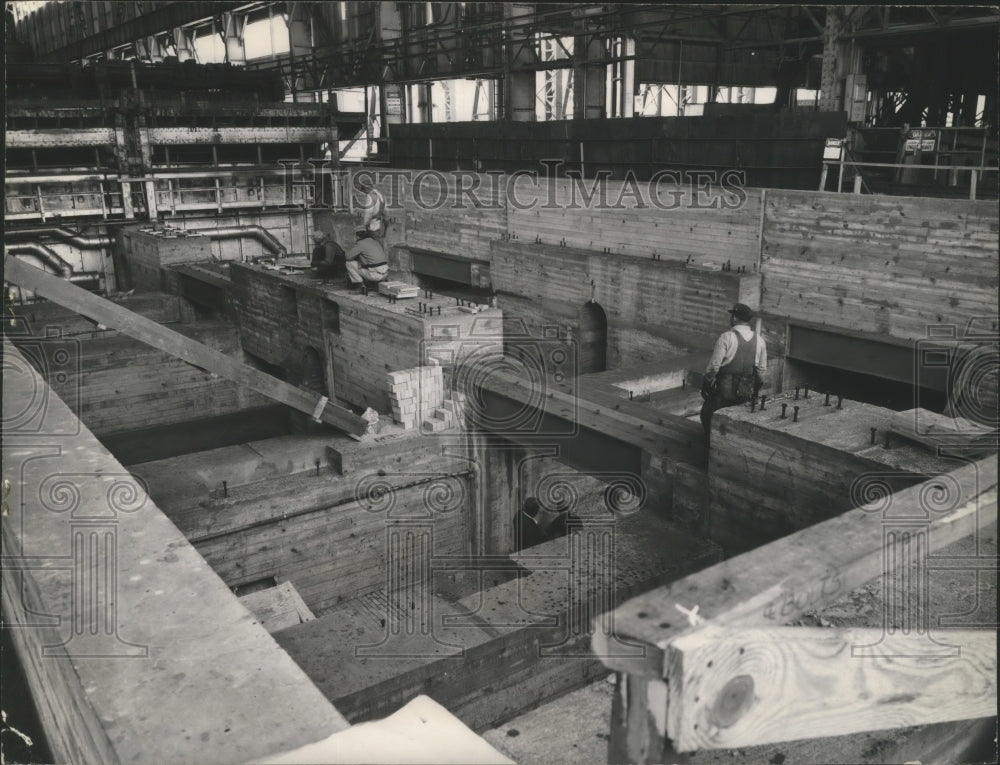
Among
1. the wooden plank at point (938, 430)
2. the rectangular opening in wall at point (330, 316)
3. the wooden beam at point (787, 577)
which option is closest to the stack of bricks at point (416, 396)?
the rectangular opening in wall at point (330, 316)

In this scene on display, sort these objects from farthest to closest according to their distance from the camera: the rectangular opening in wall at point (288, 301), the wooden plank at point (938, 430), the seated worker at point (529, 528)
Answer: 1. the rectangular opening in wall at point (288, 301)
2. the seated worker at point (529, 528)
3. the wooden plank at point (938, 430)

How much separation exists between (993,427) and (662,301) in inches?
268

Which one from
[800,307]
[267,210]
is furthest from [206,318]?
[800,307]

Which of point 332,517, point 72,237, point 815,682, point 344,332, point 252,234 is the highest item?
point 815,682

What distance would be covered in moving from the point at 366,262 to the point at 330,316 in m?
1.12

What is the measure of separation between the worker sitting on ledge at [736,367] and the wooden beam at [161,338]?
4.16 meters

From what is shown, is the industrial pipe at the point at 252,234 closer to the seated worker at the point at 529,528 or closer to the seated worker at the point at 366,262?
the seated worker at the point at 366,262

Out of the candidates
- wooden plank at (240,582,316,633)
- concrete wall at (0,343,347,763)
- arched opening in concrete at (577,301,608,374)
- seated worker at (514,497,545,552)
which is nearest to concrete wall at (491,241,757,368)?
arched opening in concrete at (577,301,608,374)

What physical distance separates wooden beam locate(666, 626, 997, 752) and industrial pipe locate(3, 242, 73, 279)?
70.8 feet

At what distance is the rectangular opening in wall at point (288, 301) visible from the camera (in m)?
13.8

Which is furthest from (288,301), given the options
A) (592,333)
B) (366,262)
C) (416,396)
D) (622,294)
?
(622,294)

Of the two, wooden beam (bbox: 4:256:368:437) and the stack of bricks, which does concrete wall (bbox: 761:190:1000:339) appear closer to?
the stack of bricks

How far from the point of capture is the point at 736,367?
711 centimetres

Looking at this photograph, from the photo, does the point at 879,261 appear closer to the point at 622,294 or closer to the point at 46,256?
the point at 622,294
